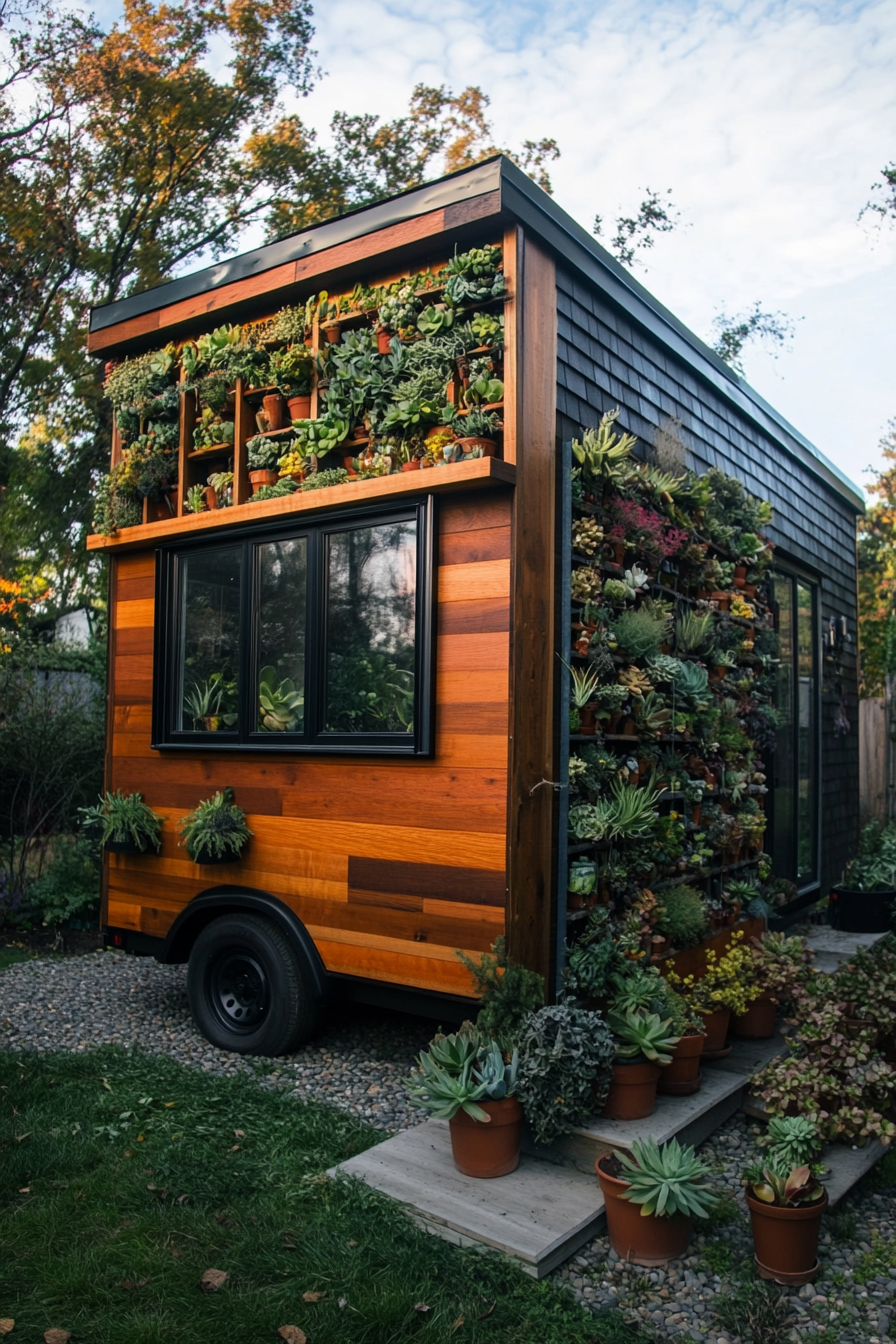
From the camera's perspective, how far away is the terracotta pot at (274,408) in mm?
4719

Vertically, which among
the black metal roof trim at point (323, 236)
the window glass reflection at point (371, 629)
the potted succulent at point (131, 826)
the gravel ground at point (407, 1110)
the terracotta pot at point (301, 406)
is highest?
the black metal roof trim at point (323, 236)

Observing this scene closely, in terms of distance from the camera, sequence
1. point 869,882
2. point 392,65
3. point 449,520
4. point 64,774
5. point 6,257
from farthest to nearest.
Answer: point 392,65
point 6,257
point 64,774
point 869,882
point 449,520

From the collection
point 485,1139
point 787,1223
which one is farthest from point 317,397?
point 787,1223

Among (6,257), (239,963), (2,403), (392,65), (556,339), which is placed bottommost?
(239,963)

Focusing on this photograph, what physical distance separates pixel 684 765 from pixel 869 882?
293cm

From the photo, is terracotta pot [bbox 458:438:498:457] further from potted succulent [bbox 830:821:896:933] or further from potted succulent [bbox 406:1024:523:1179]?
potted succulent [bbox 830:821:896:933]

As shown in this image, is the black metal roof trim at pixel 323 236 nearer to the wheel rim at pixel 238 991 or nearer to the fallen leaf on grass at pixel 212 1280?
the wheel rim at pixel 238 991

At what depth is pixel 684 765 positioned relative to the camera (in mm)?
4840

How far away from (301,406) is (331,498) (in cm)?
61

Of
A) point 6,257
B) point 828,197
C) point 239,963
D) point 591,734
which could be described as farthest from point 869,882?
point 6,257

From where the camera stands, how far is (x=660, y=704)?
178 inches

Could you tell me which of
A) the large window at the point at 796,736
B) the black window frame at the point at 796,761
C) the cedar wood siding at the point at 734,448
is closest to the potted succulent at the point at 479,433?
the cedar wood siding at the point at 734,448

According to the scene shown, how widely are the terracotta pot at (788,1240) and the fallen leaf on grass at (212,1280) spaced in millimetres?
1467

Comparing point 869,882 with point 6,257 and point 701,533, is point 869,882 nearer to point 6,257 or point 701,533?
point 701,533
